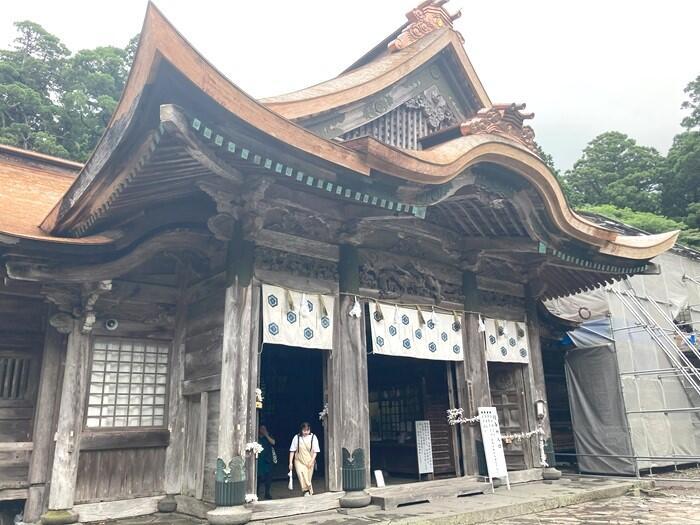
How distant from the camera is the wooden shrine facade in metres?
6.08

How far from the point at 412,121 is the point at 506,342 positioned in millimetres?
4531

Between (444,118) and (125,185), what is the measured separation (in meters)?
6.54

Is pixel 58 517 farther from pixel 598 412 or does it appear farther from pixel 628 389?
pixel 628 389

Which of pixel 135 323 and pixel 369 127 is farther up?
pixel 369 127

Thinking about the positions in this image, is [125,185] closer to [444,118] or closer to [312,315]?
[312,315]

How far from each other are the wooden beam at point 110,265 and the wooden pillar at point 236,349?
78cm

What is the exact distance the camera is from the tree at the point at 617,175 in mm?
33938

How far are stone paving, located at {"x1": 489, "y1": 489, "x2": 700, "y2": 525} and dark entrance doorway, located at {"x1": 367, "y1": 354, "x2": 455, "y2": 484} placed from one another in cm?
358

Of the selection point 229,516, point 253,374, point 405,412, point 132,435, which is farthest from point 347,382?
point 405,412

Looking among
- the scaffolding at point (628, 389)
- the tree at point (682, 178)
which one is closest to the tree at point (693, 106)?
the tree at point (682, 178)

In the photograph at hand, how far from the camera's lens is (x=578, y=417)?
12.4m

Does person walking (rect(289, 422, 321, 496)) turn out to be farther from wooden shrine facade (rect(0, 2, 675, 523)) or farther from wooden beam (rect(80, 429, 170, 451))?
wooden beam (rect(80, 429, 170, 451))

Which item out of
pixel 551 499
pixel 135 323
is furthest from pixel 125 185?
pixel 551 499

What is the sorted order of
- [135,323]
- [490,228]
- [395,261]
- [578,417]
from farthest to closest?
[578,417]
[490,228]
[395,261]
[135,323]
